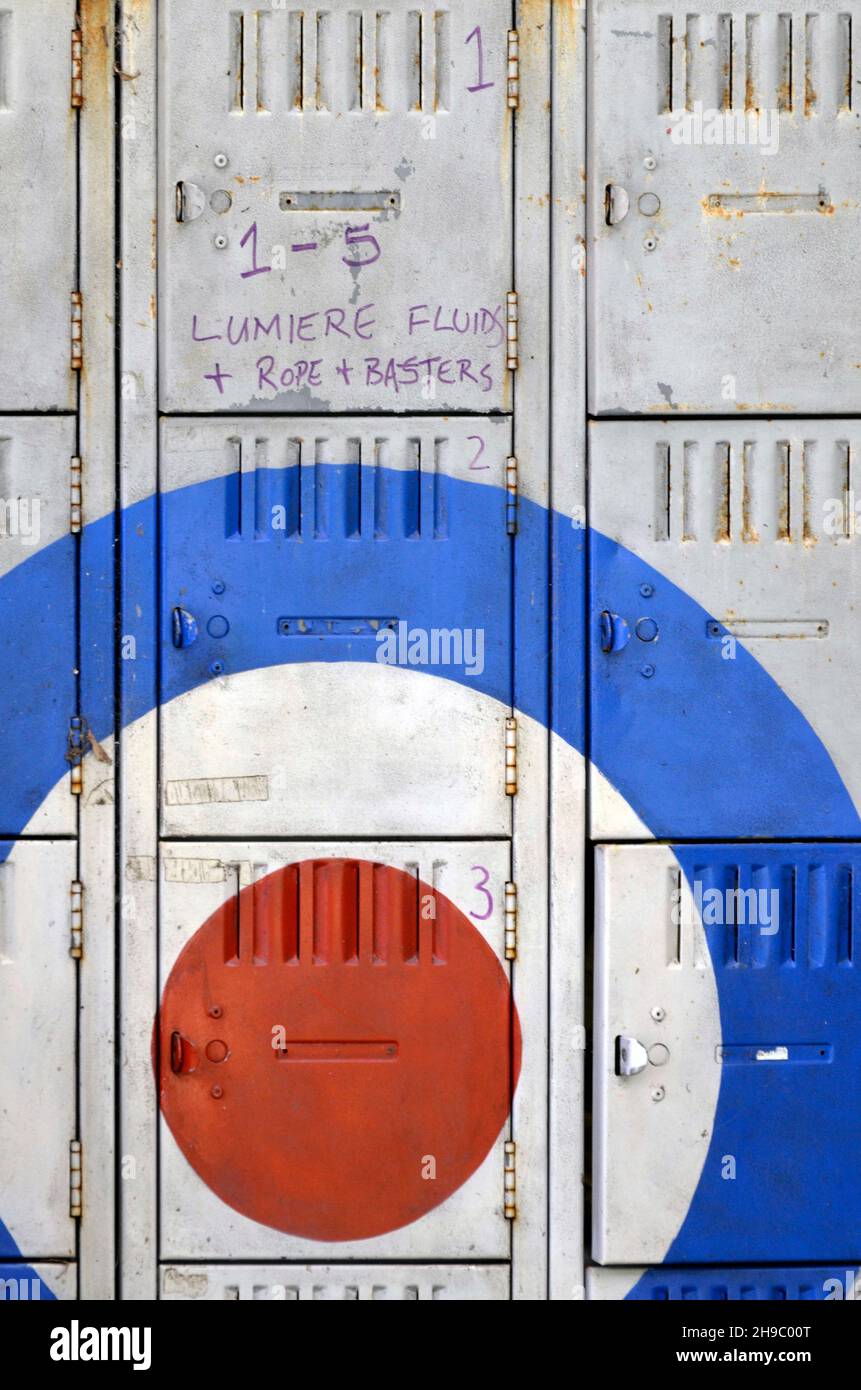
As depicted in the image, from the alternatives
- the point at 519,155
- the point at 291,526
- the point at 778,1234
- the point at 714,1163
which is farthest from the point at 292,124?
the point at 778,1234

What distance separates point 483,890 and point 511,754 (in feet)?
0.94

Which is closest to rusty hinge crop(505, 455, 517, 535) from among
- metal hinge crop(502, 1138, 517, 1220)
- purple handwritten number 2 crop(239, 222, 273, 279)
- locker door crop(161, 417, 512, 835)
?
locker door crop(161, 417, 512, 835)

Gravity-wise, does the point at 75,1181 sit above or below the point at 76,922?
below

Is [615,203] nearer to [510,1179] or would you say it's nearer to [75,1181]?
[510,1179]

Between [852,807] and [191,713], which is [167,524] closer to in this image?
[191,713]

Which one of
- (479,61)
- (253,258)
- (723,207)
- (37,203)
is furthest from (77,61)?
(723,207)

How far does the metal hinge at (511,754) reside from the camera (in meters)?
2.79

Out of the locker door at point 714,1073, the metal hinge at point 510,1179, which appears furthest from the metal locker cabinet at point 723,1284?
the metal hinge at point 510,1179

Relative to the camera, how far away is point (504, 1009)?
9.21 ft

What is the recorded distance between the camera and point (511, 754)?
2.79 meters

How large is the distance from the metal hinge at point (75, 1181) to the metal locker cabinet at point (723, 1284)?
107 centimetres

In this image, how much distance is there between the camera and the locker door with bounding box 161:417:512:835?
278 cm

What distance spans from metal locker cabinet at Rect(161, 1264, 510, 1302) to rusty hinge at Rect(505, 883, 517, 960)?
0.66m

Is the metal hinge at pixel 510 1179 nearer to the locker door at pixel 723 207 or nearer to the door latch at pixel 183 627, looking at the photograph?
the door latch at pixel 183 627
